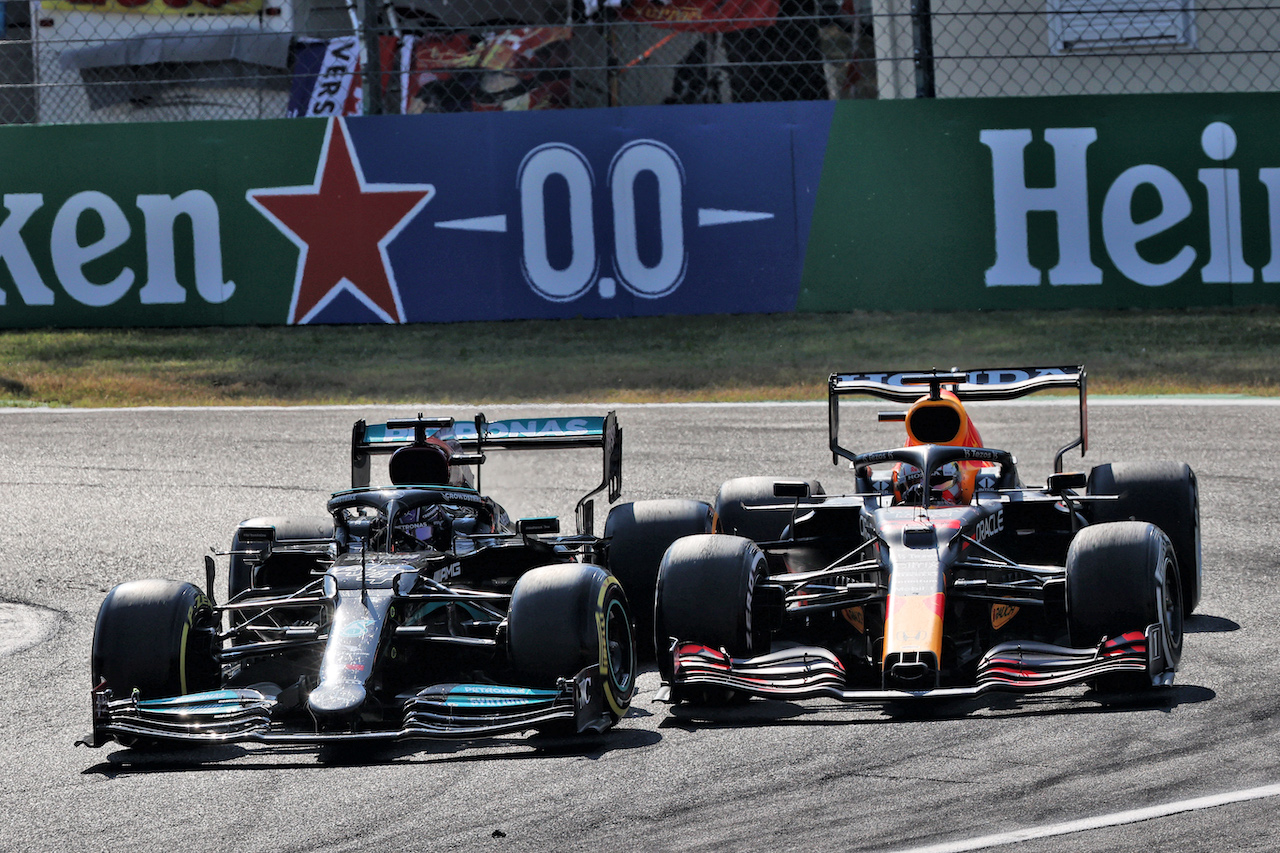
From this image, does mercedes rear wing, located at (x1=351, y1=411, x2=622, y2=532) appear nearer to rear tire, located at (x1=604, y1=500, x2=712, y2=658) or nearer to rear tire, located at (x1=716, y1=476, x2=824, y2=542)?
rear tire, located at (x1=604, y1=500, x2=712, y2=658)

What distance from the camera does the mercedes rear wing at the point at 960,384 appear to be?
7.83 m

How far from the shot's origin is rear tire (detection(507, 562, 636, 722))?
6.01 meters

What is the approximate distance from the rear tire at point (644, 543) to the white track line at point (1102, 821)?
3084 millimetres

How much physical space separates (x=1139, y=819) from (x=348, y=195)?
427 inches

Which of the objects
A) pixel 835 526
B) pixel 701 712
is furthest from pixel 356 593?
pixel 835 526

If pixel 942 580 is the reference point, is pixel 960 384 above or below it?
above

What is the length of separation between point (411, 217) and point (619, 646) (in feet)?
27.8

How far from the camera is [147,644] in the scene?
20.3ft

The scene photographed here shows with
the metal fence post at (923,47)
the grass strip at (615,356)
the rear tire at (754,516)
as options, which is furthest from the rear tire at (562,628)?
the metal fence post at (923,47)

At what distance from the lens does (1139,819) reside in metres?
4.67

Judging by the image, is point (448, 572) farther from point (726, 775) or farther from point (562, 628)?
point (726, 775)

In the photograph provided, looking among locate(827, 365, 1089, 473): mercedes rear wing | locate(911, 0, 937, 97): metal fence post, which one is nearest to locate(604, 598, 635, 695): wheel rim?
locate(827, 365, 1089, 473): mercedes rear wing

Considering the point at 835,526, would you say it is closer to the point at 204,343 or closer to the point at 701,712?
the point at 701,712

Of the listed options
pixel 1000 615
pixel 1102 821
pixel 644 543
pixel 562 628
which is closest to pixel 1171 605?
pixel 1000 615
